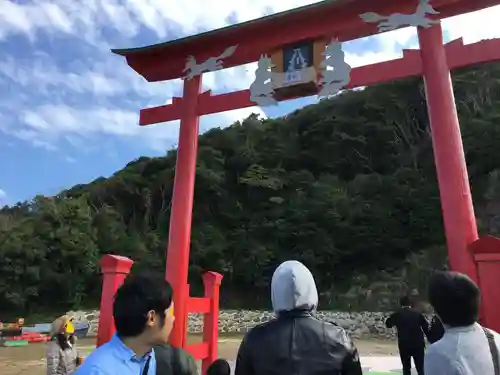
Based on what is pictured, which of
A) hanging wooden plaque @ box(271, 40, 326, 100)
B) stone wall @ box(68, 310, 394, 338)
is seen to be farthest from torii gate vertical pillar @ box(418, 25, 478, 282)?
stone wall @ box(68, 310, 394, 338)

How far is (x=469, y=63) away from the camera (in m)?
4.64

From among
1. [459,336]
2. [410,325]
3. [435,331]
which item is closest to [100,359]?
[459,336]

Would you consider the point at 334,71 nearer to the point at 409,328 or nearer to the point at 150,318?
the point at 409,328

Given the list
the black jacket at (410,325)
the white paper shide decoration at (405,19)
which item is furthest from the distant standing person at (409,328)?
the white paper shide decoration at (405,19)

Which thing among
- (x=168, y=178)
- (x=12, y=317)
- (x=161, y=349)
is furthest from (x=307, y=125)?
(x=161, y=349)

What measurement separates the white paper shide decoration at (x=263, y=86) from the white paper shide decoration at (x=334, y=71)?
607 mm

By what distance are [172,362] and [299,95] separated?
4.45 metres

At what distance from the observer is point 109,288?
461 centimetres

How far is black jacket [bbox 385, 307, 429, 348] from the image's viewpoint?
15.5 feet

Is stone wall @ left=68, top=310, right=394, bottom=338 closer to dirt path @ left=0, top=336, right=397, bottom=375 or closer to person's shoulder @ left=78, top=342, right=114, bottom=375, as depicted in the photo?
dirt path @ left=0, top=336, right=397, bottom=375

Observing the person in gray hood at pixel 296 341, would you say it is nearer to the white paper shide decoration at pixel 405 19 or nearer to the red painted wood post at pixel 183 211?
the red painted wood post at pixel 183 211

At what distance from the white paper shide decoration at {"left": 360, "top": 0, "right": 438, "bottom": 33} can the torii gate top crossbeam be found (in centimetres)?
8

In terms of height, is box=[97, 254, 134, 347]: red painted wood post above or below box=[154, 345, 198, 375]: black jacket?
above

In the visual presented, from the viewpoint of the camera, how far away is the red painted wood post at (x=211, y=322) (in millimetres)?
6145
